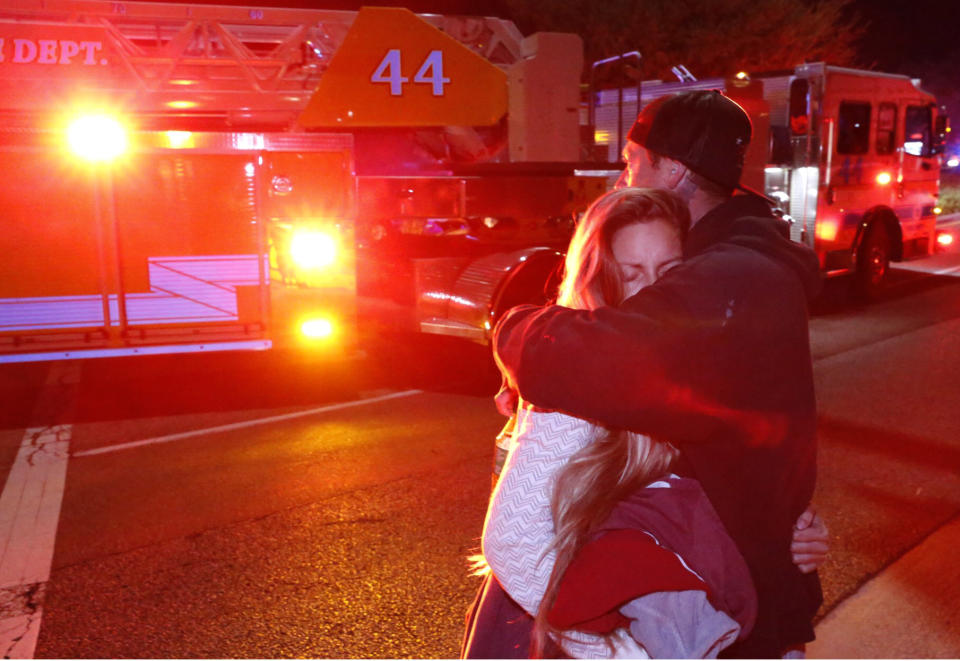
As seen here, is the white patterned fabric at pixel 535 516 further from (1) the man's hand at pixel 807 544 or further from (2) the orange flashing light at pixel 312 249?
(2) the orange flashing light at pixel 312 249

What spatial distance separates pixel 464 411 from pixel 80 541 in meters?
2.97

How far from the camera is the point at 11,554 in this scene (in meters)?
4.18

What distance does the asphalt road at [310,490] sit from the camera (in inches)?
141

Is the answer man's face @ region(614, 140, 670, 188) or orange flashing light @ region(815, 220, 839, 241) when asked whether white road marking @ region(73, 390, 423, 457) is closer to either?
man's face @ region(614, 140, 670, 188)

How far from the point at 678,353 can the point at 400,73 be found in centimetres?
556

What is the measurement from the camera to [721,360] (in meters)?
1.37

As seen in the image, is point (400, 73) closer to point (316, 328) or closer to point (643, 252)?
point (316, 328)

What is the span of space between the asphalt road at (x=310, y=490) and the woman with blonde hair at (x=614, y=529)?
2.04 meters

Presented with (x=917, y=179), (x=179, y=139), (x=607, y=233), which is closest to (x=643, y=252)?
(x=607, y=233)

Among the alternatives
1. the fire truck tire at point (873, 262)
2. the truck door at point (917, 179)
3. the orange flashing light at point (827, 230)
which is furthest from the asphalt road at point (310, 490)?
the truck door at point (917, 179)

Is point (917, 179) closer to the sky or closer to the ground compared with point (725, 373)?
closer to the sky

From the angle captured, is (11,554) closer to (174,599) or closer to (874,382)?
(174,599)

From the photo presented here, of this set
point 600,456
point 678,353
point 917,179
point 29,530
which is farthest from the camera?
point 917,179

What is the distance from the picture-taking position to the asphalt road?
358 centimetres
